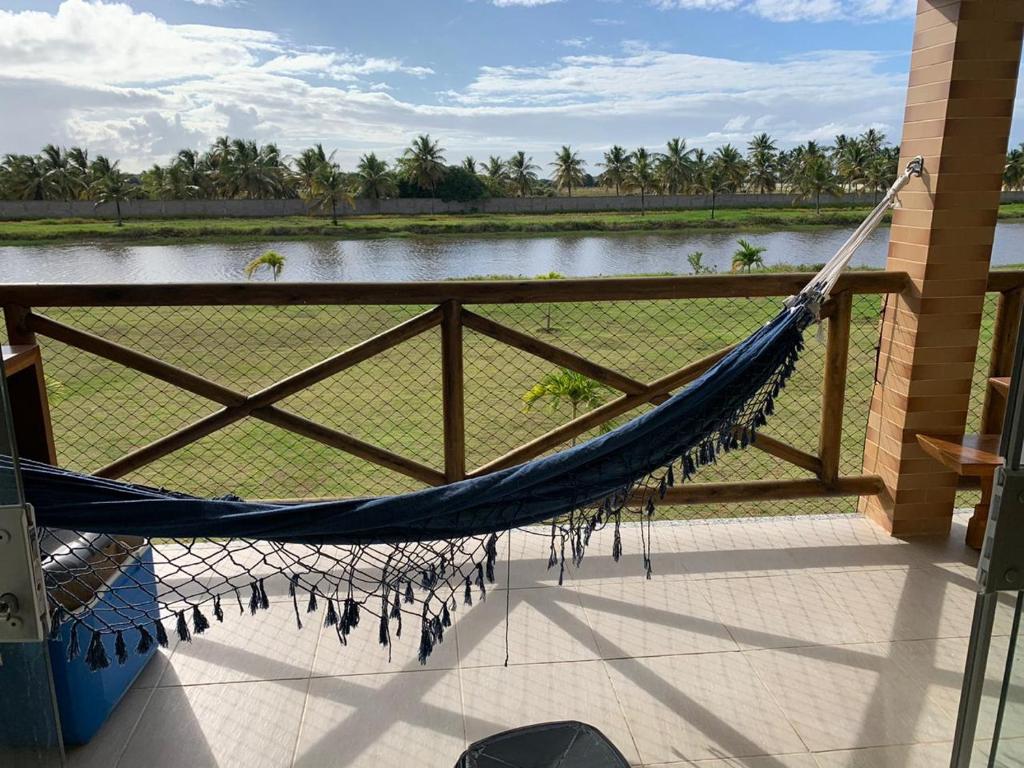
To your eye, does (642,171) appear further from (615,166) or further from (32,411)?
(32,411)

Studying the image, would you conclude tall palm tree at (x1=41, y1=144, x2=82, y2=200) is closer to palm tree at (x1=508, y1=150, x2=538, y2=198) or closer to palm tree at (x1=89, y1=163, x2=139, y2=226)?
palm tree at (x1=89, y1=163, x2=139, y2=226)

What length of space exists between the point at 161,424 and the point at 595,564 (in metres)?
4.96

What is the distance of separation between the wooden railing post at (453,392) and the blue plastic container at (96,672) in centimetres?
94

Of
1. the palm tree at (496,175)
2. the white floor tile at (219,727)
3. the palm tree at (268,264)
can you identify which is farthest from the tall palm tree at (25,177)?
the white floor tile at (219,727)

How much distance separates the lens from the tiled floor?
Answer: 1.53m

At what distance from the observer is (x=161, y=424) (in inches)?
243

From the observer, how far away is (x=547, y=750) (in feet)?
4.24

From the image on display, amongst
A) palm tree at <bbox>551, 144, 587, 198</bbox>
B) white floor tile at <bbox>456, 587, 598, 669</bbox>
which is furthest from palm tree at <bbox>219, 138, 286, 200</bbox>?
white floor tile at <bbox>456, 587, 598, 669</bbox>

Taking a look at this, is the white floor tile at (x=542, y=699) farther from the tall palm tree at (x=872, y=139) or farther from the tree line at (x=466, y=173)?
the tall palm tree at (x=872, y=139)

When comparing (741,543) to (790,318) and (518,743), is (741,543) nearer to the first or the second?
(790,318)

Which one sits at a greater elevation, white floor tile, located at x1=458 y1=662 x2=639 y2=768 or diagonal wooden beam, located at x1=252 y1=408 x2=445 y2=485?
diagonal wooden beam, located at x1=252 y1=408 x2=445 y2=485

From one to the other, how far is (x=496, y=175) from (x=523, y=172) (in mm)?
1042

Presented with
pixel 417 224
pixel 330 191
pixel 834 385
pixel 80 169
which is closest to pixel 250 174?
pixel 330 191

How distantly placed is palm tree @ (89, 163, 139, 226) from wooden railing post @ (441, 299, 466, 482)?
18.1 metres
